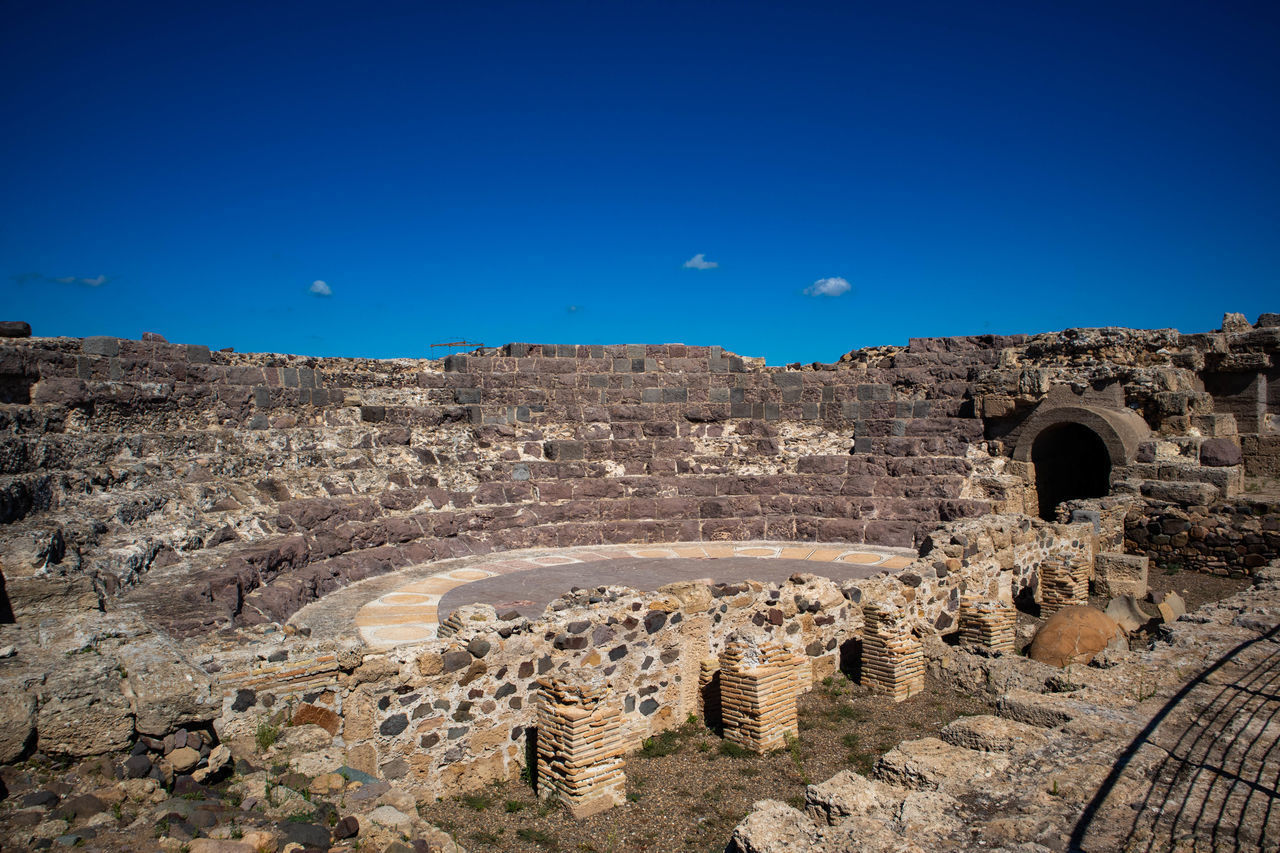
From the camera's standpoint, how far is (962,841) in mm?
4020

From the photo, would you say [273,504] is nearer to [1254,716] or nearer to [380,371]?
[380,371]

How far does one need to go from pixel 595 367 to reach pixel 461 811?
405 inches

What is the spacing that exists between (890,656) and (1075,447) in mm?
12112

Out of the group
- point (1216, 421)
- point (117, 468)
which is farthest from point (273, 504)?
point (1216, 421)

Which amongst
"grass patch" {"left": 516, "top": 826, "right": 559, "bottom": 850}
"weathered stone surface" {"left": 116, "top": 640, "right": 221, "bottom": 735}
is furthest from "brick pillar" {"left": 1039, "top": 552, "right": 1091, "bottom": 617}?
"weathered stone surface" {"left": 116, "top": 640, "right": 221, "bottom": 735}

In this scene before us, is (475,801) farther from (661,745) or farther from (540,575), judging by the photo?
(540,575)

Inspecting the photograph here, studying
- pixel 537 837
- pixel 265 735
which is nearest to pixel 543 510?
pixel 537 837

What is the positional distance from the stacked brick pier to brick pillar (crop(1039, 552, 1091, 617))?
298 inches

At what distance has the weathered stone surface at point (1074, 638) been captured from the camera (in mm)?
8469

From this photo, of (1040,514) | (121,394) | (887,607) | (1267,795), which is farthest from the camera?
(1040,514)

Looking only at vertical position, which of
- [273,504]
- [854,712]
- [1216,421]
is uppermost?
[1216,421]

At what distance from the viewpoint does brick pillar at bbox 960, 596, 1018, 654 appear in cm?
907

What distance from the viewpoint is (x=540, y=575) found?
34.8ft

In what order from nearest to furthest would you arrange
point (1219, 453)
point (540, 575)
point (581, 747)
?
point (581, 747) < point (540, 575) < point (1219, 453)
